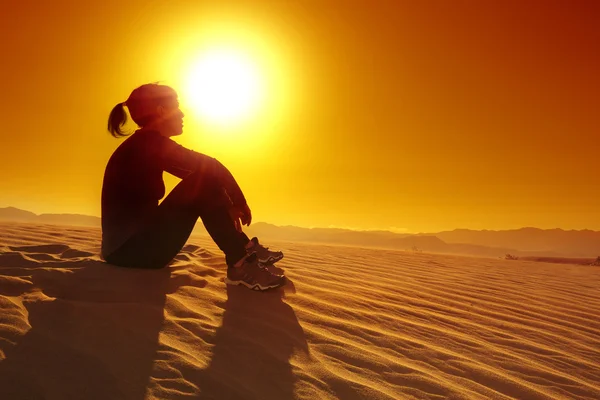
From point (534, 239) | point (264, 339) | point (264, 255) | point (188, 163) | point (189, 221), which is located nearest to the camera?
point (264, 339)

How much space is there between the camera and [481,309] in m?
3.20

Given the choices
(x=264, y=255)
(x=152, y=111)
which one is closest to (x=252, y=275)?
(x=264, y=255)

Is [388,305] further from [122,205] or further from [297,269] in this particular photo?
[122,205]

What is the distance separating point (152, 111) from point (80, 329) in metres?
1.52

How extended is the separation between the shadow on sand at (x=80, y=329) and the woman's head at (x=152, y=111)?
107cm

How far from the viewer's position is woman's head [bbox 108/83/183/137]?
2.77 meters

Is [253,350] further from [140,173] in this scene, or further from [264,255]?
[140,173]

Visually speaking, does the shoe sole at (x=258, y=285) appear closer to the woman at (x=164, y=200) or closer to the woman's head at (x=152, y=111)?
the woman at (x=164, y=200)

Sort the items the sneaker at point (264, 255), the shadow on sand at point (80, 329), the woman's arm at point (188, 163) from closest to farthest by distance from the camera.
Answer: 1. the shadow on sand at point (80, 329)
2. the woman's arm at point (188, 163)
3. the sneaker at point (264, 255)

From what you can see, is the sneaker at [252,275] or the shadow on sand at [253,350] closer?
the shadow on sand at [253,350]

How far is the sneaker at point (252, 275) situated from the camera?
2.72 metres

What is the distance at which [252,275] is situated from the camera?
8.97 feet

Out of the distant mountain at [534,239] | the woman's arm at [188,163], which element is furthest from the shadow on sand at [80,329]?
the distant mountain at [534,239]

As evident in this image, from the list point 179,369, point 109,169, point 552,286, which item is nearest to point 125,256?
point 109,169
